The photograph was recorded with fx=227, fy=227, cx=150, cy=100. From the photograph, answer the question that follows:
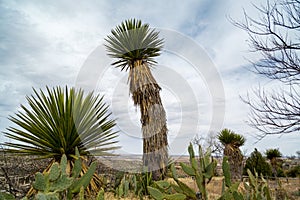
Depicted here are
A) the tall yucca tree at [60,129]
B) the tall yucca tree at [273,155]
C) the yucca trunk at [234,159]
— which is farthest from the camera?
the tall yucca tree at [273,155]

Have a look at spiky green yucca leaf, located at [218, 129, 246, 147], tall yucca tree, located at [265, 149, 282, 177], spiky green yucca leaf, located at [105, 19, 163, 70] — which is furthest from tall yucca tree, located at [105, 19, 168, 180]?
tall yucca tree, located at [265, 149, 282, 177]

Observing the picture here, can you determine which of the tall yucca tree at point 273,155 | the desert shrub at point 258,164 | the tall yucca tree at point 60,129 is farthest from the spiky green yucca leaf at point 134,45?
the tall yucca tree at point 273,155

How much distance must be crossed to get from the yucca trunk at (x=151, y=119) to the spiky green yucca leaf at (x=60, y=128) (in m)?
2.48

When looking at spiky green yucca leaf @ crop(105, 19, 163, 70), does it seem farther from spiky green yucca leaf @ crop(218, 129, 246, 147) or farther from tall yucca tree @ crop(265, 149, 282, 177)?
tall yucca tree @ crop(265, 149, 282, 177)

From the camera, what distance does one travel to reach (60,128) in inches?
169

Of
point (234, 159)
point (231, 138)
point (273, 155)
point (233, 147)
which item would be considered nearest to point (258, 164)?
point (234, 159)

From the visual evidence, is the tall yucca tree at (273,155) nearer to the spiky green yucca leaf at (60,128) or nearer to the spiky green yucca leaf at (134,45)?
the spiky green yucca leaf at (134,45)

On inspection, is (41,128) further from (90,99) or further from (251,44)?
(251,44)

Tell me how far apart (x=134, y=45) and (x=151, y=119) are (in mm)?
2661

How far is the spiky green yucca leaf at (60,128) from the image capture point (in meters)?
4.28

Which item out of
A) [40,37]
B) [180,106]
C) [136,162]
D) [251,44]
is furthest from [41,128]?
[251,44]

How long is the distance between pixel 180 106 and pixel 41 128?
363cm

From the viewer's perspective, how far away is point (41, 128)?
4375 millimetres

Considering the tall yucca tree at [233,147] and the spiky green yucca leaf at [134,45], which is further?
the tall yucca tree at [233,147]
